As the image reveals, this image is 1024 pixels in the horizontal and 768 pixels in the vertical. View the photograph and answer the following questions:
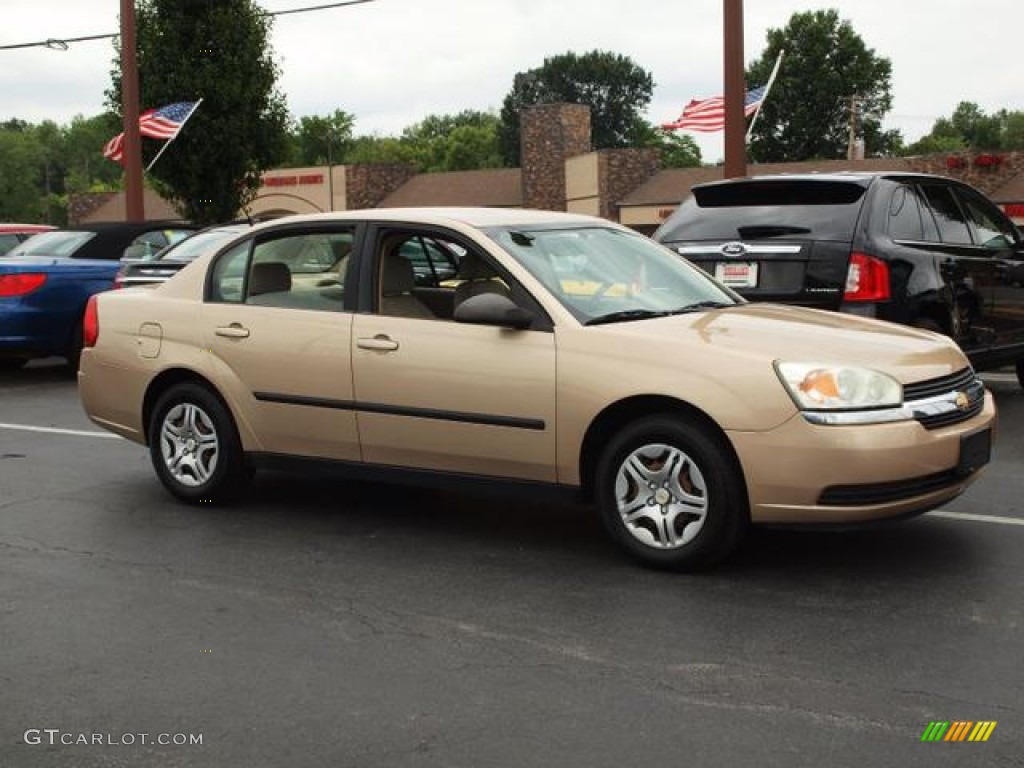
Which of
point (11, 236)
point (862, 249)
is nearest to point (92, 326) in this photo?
point (862, 249)

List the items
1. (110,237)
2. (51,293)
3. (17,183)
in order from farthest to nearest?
(17,183), (110,237), (51,293)

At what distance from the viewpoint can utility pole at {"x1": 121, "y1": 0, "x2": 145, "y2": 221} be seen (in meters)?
21.3

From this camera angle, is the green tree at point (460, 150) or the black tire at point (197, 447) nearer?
the black tire at point (197, 447)

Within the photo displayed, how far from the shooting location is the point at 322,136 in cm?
10781

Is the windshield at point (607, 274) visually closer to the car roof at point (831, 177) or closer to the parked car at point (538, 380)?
the parked car at point (538, 380)

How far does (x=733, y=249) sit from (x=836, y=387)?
3.81m

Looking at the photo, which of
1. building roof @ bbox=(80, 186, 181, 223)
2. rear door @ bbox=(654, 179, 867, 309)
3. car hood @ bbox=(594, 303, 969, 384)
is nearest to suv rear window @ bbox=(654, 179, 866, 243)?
rear door @ bbox=(654, 179, 867, 309)

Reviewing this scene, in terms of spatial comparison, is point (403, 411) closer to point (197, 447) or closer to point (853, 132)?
point (197, 447)

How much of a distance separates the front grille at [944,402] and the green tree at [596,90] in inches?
3816

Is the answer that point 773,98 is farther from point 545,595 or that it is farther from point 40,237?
point 545,595

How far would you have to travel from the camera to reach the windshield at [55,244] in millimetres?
13969

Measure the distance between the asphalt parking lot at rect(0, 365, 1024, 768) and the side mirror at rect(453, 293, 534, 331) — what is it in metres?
1.02

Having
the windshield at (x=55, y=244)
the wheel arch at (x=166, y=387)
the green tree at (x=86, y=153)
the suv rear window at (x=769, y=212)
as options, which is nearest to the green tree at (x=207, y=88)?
the windshield at (x=55, y=244)

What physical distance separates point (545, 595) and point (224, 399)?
2.32 m
